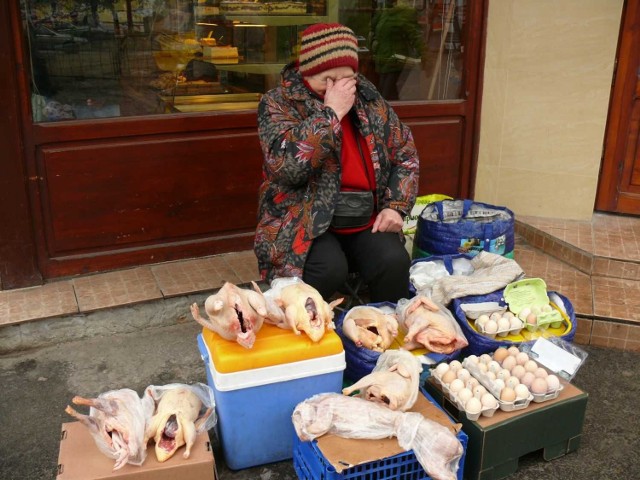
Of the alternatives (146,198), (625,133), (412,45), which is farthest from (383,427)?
(625,133)

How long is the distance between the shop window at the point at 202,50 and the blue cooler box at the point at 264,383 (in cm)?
195

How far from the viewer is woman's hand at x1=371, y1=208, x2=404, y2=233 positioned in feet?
11.4

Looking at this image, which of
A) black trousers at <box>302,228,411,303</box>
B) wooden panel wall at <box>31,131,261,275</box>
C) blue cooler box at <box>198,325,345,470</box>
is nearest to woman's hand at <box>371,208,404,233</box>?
black trousers at <box>302,228,411,303</box>

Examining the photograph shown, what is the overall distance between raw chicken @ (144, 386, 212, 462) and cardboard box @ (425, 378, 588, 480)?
3.26ft

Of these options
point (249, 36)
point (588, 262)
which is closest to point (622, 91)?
point (588, 262)

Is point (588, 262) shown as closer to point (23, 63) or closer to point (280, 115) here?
point (280, 115)

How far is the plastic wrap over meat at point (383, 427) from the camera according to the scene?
2.44m

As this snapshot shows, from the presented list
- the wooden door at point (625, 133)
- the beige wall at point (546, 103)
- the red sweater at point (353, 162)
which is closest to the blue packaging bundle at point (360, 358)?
the red sweater at point (353, 162)

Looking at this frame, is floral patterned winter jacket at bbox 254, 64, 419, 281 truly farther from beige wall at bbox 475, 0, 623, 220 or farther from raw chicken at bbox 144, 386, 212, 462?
beige wall at bbox 475, 0, 623, 220

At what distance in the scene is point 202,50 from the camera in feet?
14.3

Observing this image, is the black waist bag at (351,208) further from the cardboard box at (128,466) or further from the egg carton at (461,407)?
the cardboard box at (128,466)

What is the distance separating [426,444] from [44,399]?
1952mm

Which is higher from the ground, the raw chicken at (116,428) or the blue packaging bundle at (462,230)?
the blue packaging bundle at (462,230)

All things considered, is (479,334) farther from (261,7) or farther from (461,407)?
(261,7)
